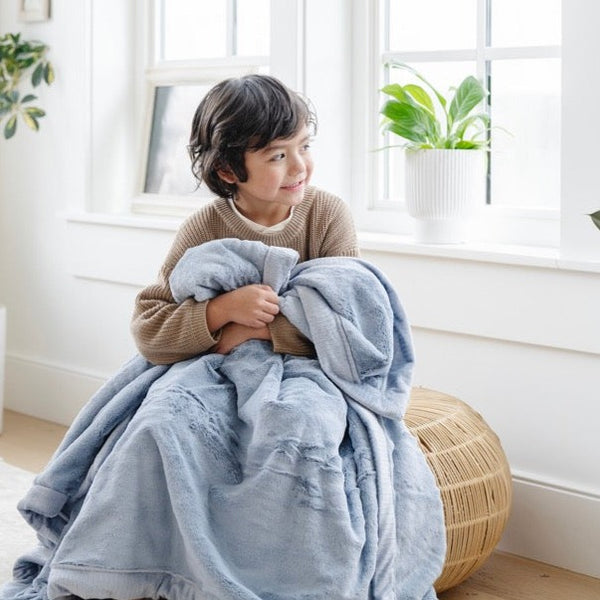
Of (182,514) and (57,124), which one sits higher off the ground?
(57,124)

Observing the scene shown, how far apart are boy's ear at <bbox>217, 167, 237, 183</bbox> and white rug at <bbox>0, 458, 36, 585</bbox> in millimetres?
995

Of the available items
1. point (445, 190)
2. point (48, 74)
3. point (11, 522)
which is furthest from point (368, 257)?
point (48, 74)

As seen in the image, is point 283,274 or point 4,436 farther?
point 4,436

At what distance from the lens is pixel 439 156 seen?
9.45ft

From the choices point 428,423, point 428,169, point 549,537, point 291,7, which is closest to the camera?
point 428,423

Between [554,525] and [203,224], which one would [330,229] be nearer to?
[203,224]

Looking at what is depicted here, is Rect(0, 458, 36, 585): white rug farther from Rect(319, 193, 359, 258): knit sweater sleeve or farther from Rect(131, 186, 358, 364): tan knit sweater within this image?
Rect(319, 193, 359, 258): knit sweater sleeve

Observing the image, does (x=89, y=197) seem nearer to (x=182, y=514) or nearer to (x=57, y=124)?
(x=57, y=124)

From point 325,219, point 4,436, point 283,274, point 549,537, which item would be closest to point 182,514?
point 283,274

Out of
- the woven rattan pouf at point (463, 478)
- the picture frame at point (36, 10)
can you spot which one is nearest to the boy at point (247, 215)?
the woven rattan pouf at point (463, 478)

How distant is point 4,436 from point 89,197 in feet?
2.70

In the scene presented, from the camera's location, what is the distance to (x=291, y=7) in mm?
3158

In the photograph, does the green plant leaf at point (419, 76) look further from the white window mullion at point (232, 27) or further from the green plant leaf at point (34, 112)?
the green plant leaf at point (34, 112)

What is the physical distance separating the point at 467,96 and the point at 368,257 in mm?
479
